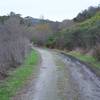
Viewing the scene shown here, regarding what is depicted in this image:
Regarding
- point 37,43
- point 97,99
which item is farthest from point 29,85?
point 37,43

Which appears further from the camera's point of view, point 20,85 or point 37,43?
point 37,43

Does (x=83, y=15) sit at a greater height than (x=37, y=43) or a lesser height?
greater

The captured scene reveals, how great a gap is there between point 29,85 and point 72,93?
10.4 ft

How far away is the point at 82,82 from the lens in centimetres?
1717

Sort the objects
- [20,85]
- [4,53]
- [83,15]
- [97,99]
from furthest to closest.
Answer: [83,15] → [4,53] → [20,85] → [97,99]

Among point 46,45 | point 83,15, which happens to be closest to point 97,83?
point 46,45

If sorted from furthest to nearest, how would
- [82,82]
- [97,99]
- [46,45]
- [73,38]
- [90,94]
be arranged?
[46,45] → [73,38] → [82,82] → [90,94] → [97,99]

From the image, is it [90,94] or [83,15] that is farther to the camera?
[83,15]

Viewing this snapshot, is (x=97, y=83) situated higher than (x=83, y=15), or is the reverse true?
(x=83, y=15)

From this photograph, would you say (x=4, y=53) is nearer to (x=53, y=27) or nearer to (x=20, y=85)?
(x=20, y=85)

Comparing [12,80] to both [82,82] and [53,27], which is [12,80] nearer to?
[82,82]

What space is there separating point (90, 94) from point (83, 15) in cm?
8537

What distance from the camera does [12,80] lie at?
1748 centimetres

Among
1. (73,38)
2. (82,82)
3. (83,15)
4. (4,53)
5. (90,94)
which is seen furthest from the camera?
(83,15)
